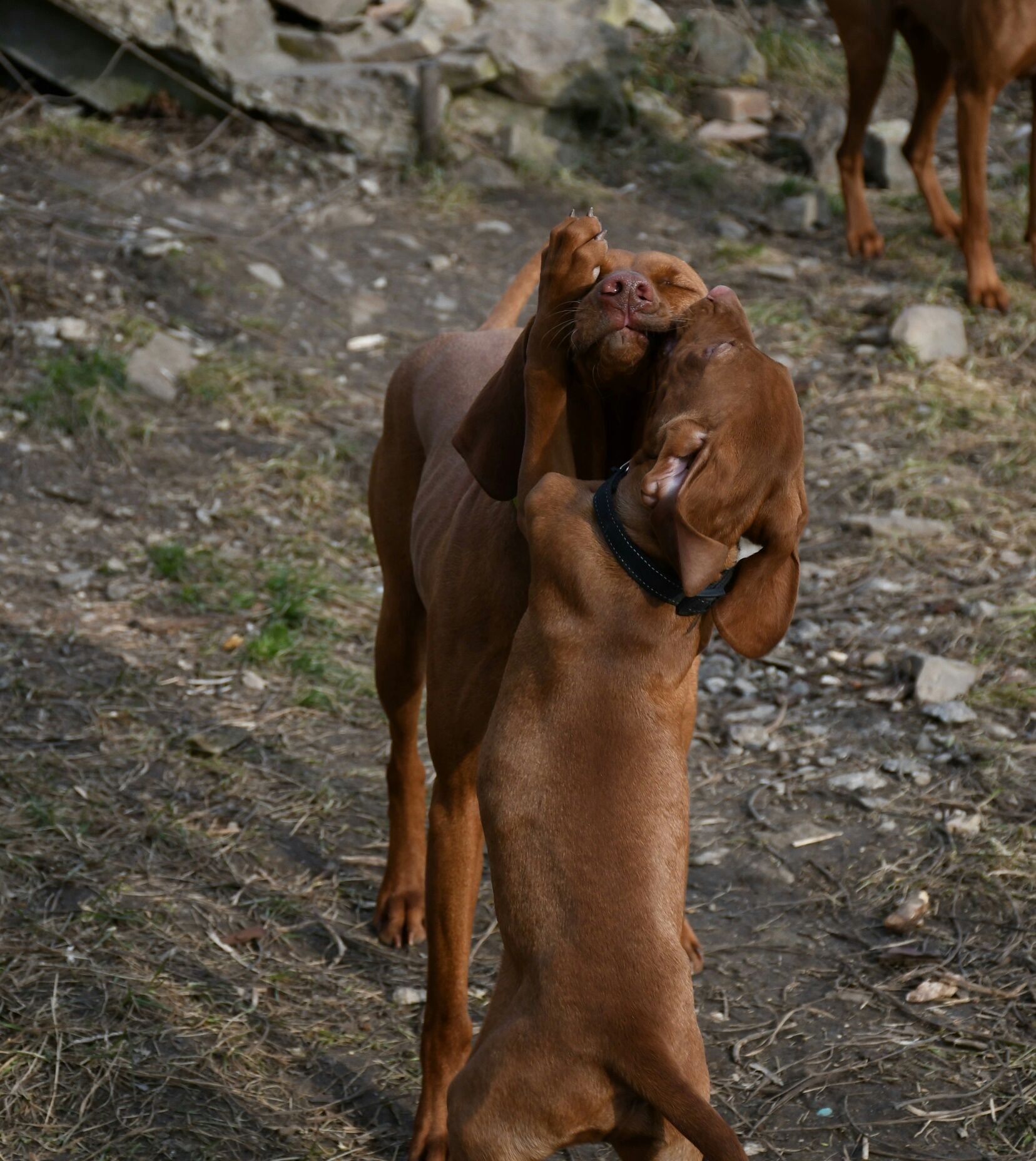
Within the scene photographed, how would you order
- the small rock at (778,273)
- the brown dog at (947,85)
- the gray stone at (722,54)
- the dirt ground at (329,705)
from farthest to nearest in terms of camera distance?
the gray stone at (722,54)
the small rock at (778,273)
the brown dog at (947,85)
the dirt ground at (329,705)

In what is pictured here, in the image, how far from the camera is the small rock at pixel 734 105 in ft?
33.8

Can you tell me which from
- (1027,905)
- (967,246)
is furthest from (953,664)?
(967,246)

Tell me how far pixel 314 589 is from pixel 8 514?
1347mm

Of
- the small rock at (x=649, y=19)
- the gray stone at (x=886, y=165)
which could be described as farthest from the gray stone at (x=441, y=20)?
the gray stone at (x=886, y=165)

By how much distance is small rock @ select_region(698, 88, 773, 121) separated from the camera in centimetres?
1029

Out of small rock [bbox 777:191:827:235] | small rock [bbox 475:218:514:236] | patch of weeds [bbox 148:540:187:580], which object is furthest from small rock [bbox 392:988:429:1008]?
small rock [bbox 777:191:827:235]

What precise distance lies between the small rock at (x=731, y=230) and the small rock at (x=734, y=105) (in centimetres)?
172

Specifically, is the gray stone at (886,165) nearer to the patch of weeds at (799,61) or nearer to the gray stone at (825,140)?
the gray stone at (825,140)

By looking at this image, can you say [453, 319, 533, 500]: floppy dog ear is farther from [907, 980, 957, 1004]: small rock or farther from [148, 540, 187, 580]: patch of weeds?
[148, 540, 187, 580]: patch of weeds

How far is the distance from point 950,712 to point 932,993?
126 cm

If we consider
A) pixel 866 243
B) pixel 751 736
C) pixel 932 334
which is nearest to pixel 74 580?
pixel 751 736

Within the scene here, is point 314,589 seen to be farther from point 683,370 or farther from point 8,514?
point 683,370

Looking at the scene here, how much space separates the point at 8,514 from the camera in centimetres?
577

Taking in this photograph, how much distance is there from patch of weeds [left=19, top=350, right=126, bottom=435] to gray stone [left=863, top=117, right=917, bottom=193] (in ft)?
17.8
